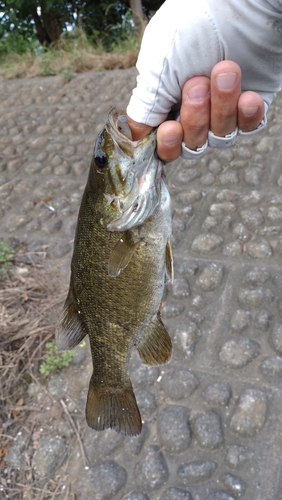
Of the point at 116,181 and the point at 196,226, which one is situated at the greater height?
the point at 116,181

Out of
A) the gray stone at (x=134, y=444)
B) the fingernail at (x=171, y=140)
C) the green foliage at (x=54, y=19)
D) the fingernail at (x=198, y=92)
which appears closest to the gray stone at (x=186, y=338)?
the gray stone at (x=134, y=444)

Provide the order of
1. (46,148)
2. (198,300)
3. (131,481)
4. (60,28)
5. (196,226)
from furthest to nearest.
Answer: (60,28) < (46,148) < (196,226) < (198,300) < (131,481)

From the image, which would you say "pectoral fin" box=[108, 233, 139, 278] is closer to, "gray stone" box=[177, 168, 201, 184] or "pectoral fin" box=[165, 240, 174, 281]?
"pectoral fin" box=[165, 240, 174, 281]

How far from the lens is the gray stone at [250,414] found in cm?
240

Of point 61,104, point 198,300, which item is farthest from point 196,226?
point 61,104

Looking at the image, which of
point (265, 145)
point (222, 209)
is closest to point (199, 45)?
point (222, 209)

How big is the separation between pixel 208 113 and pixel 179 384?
177 centimetres

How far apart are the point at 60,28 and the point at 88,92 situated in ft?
20.9

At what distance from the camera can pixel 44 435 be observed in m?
2.67

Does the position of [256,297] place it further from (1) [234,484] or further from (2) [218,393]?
(1) [234,484]

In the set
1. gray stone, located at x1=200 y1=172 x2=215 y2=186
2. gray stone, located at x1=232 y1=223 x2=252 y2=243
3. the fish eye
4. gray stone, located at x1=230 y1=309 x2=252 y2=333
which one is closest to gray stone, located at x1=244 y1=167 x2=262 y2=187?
gray stone, located at x1=200 y1=172 x2=215 y2=186

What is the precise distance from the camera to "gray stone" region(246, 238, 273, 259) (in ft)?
10.8

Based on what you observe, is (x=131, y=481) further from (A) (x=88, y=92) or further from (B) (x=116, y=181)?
(A) (x=88, y=92)

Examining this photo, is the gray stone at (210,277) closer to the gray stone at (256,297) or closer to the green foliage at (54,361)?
the gray stone at (256,297)
